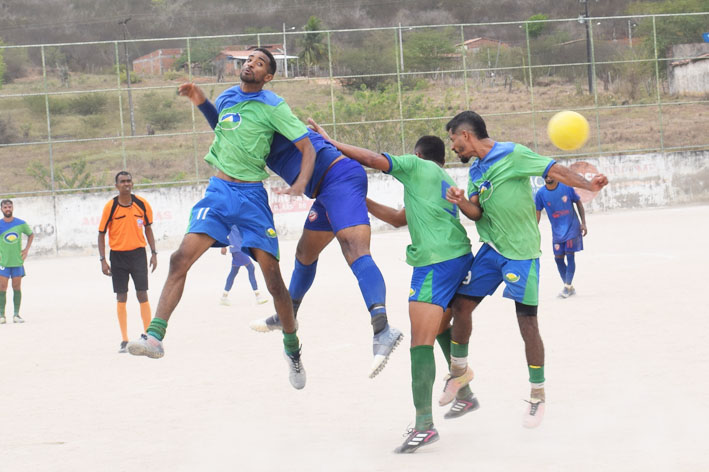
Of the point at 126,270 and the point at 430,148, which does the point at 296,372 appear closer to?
the point at 430,148

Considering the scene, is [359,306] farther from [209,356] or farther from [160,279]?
[160,279]

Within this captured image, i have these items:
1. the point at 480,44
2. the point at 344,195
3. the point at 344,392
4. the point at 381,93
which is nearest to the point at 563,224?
the point at 344,392

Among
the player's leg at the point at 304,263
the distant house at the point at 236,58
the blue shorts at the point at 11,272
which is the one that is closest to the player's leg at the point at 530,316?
the player's leg at the point at 304,263

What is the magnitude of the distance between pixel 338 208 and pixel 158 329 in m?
1.51

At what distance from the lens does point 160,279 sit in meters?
18.5

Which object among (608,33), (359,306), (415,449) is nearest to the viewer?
(415,449)

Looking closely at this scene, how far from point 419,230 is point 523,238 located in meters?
0.73

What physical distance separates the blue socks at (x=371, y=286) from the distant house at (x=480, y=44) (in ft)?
97.0

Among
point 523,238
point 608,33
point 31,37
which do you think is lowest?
point 523,238

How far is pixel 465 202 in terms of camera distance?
20.2 feet

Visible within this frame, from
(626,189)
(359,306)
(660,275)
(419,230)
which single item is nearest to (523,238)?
(419,230)

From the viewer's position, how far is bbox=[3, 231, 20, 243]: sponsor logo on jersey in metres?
14.0

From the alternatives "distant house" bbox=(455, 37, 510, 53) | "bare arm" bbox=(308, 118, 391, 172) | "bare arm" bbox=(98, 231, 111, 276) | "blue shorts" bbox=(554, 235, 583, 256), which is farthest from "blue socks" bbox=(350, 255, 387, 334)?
"distant house" bbox=(455, 37, 510, 53)

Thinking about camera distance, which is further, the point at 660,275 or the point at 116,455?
the point at 660,275
